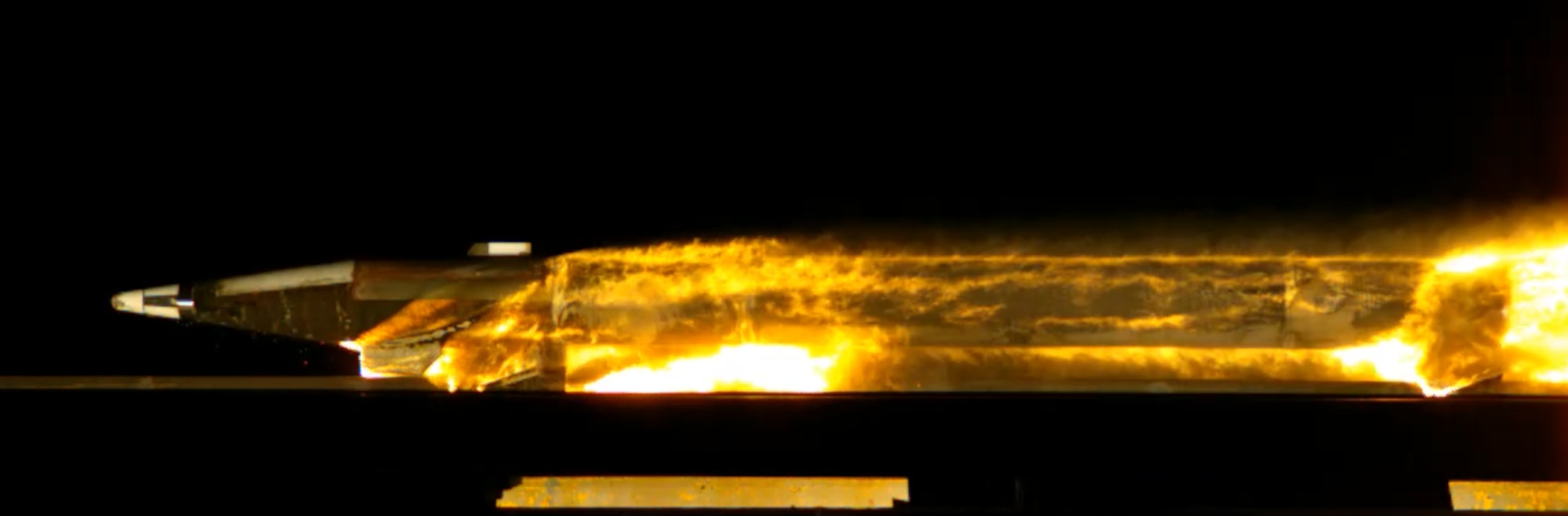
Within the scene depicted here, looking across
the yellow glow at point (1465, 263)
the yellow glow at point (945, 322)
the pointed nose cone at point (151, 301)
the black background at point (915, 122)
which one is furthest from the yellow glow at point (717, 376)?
the yellow glow at point (1465, 263)

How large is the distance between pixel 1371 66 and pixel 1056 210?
32 centimetres

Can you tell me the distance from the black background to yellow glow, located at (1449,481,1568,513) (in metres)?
0.28

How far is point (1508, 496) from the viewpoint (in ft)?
3.02

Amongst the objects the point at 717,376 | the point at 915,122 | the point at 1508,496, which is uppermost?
the point at 915,122

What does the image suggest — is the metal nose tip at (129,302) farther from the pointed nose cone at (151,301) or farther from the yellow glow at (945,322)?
the yellow glow at (945,322)

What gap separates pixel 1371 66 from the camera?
86cm

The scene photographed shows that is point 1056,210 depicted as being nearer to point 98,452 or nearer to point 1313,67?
point 1313,67

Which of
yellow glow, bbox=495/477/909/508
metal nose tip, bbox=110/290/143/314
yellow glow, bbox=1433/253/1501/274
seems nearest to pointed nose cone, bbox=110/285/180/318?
metal nose tip, bbox=110/290/143/314

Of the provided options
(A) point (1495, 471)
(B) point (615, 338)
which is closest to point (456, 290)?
(B) point (615, 338)

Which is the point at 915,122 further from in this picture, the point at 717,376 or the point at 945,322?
the point at 717,376

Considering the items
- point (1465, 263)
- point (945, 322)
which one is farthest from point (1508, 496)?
point (945, 322)

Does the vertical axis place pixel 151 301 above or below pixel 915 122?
below

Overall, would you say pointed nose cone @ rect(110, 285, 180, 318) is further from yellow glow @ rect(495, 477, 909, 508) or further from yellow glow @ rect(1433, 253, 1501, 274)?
yellow glow @ rect(1433, 253, 1501, 274)

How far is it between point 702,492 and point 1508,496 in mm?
797
